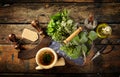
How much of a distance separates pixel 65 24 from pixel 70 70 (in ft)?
1.57

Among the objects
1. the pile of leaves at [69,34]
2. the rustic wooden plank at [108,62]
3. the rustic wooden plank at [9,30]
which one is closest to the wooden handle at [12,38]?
the rustic wooden plank at [9,30]

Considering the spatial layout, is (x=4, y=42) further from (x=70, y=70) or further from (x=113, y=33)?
(x=113, y=33)

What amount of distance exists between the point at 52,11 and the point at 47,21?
0.09 m

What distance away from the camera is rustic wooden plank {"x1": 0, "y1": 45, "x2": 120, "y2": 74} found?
6.46 feet

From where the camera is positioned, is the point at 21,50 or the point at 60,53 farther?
the point at 21,50

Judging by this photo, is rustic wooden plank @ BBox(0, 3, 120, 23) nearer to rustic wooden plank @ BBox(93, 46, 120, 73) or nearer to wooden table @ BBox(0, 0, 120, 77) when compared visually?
wooden table @ BBox(0, 0, 120, 77)

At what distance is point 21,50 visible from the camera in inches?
79.3

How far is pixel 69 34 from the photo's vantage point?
1.68 meters

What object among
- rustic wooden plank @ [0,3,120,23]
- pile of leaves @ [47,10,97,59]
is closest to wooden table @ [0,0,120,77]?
rustic wooden plank @ [0,3,120,23]

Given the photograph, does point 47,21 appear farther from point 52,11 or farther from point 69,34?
point 69,34

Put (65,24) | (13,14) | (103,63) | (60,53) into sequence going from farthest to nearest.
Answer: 1. (13,14)
2. (103,63)
3. (60,53)
4. (65,24)

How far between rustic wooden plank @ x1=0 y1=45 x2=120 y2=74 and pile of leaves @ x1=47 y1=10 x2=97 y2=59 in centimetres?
29

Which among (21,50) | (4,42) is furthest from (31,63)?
(4,42)

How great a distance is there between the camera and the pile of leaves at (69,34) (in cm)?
165
